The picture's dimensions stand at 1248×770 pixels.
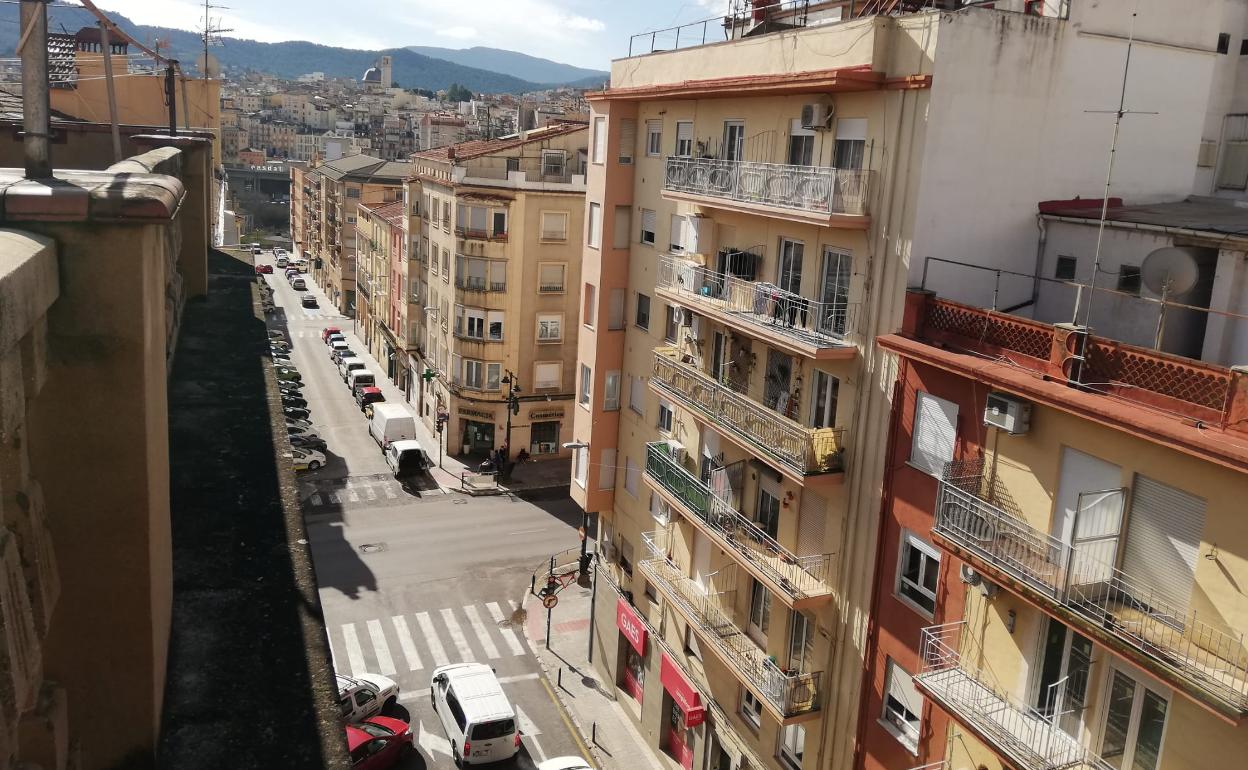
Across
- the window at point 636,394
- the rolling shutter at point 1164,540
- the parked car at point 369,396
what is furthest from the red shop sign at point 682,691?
the parked car at point 369,396

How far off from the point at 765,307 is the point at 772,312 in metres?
0.24

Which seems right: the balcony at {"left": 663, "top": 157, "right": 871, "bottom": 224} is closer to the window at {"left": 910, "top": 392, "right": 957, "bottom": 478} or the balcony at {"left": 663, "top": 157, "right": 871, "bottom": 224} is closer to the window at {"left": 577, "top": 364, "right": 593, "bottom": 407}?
the window at {"left": 910, "top": 392, "right": 957, "bottom": 478}

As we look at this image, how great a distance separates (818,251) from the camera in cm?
1872

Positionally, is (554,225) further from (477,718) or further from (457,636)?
(477,718)

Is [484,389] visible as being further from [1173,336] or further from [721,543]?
[1173,336]

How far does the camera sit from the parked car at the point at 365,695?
1003 inches

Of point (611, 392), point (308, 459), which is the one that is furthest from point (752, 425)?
point (308, 459)

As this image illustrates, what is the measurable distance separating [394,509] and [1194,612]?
116 ft

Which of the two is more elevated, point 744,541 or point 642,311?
point 642,311

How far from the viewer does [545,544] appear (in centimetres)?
3928

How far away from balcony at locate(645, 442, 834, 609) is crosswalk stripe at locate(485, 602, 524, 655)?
1031cm

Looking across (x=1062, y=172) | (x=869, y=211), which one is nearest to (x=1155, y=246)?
(x=1062, y=172)

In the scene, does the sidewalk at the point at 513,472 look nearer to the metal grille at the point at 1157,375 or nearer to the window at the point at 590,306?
the window at the point at 590,306

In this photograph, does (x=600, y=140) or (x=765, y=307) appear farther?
(x=600, y=140)
